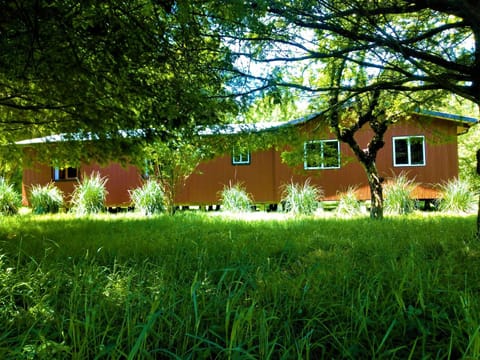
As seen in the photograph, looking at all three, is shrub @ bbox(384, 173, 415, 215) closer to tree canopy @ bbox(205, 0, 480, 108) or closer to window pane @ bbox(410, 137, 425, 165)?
window pane @ bbox(410, 137, 425, 165)

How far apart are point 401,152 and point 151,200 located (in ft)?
31.7

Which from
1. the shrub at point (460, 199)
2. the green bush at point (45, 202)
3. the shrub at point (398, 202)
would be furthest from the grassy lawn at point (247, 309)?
the green bush at point (45, 202)

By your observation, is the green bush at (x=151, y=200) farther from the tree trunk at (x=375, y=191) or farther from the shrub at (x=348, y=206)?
the tree trunk at (x=375, y=191)

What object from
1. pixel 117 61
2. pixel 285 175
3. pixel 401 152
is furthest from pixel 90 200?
pixel 401 152

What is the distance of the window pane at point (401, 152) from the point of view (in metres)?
Answer: 13.9

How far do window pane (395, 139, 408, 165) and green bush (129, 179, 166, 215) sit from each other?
908 cm

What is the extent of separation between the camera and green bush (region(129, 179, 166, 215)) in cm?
1078

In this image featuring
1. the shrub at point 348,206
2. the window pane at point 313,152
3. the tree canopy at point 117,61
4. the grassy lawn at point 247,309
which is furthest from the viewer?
the shrub at point 348,206

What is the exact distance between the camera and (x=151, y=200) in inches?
425

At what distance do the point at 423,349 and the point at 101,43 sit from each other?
3541 mm

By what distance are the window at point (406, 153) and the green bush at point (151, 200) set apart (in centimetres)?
898

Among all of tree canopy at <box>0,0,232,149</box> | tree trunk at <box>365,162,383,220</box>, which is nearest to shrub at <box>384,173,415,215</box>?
tree trunk at <box>365,162,383,220</box>

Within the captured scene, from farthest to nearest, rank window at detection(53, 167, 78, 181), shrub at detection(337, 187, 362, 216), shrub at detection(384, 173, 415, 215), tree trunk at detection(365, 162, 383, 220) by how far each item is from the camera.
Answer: window at detection(53, 167, 78, 181) → shrub at detection(337, 187, 362, 216) → shrub at detection(384, 173, 415, 215) → tree trunk at detection(365, 162, 383, 220)

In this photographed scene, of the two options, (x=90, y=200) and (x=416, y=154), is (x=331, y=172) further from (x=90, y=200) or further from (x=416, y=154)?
(x=90, y=200)
